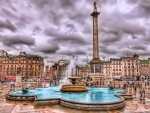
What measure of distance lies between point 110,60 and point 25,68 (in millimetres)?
59500

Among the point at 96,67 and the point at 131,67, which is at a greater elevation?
the point at 131,67

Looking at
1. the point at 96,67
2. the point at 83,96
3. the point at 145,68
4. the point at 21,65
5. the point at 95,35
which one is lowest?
the point at 83,96

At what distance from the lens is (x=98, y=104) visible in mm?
12195

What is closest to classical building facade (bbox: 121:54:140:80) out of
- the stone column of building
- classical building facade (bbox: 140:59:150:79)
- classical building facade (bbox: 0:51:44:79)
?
classical building facade (bbox: 140:59:150:79)

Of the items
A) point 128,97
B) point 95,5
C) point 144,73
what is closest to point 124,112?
point 128,97

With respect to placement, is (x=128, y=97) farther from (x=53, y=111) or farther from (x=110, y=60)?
(x=110, y=60)

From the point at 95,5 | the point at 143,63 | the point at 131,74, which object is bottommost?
the point at 131,74

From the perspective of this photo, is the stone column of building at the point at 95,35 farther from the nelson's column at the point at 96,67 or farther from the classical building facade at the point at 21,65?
the classical building facade at the point at 21,65

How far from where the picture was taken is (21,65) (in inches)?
3578

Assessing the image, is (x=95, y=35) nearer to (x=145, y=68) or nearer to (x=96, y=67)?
(x=96, y=67)

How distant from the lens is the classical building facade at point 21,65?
89.2 meters

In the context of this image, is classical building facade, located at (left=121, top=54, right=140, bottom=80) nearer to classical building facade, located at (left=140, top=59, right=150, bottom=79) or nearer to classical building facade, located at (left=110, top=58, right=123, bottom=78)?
classical building facade, located at (left=110, top=58, right=123, bottom=78)

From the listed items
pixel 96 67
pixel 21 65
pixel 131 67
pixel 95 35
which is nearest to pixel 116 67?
pixel 131 67

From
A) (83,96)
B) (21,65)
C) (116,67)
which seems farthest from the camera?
(116,67)
